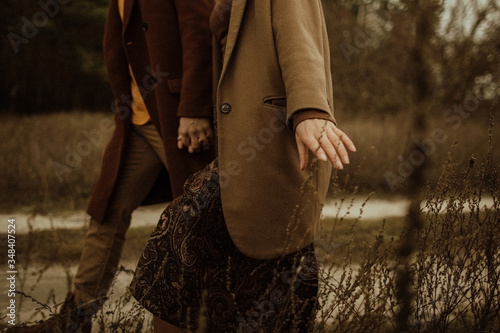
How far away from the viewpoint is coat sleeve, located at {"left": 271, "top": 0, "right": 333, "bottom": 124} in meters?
1.62

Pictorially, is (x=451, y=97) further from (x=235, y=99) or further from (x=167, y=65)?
(x=167, y=65)

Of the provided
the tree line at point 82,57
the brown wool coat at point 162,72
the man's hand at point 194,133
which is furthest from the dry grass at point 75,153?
the man's hand at point 194,133

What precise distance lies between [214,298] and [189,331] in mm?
Result: 163

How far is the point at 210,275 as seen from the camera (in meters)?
1.80

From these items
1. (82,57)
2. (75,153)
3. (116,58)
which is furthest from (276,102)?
(82,57)

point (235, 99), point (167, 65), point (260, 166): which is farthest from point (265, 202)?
point (167, 65)

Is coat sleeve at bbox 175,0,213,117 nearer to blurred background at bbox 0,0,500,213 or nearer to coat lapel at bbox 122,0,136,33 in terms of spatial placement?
coat lapel at bbox 122,0,136,33

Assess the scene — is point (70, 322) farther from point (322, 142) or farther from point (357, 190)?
point (357, 190)

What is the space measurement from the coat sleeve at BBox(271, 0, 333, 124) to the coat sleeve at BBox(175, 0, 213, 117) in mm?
457

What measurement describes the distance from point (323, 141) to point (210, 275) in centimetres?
60

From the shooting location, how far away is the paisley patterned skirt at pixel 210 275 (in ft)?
5.84

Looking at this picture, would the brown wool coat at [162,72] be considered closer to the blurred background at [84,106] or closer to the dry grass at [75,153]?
the blurred background at [84,106]

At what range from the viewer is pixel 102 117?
9.30 meters

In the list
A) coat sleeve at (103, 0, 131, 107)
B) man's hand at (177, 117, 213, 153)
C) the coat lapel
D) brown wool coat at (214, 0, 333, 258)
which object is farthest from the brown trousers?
brown wool coat at (214, 0, 333, 258)
